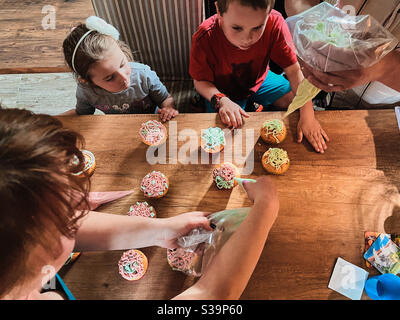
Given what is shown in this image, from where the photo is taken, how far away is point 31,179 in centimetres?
54

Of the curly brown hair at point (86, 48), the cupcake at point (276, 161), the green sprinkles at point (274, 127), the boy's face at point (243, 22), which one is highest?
the boy's face at point (243, 22)

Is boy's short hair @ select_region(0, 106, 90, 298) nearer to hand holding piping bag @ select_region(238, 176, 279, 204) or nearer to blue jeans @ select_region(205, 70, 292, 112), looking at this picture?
hand holding piping bag @ select_region(238, 176, 279, 204)

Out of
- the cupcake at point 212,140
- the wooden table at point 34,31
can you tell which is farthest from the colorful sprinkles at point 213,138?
the wooden table at point 34,31

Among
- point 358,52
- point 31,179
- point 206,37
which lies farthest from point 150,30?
point 31,179

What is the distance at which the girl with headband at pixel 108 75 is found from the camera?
122 cm

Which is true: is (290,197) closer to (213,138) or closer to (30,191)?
(213,138)

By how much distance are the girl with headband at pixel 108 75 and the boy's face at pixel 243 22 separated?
0.46m

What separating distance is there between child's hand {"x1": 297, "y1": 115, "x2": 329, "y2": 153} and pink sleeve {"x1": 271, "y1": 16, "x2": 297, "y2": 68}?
44cm

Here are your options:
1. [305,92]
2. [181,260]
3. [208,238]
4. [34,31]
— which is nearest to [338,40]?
[305,92]

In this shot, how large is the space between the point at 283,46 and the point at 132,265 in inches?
52.3

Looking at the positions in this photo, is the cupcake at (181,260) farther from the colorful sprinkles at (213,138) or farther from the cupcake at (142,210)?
the colorful sprinkles at (213,138)

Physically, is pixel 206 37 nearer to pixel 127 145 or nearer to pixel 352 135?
pixel 127 145

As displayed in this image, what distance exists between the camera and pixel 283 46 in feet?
4.56

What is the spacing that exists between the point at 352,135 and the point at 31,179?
127 centimetres
